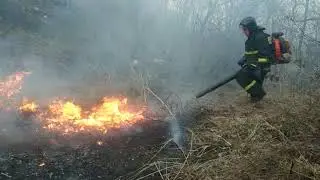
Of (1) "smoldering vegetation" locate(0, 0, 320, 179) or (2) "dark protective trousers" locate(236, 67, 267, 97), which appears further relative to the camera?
(2) "dark protective trousers" locate(236, 67, 267, 97)

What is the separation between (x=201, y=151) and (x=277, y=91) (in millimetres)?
5190

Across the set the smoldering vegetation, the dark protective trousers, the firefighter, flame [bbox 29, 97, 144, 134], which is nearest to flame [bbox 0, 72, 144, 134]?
flame [bbox 29, 97, 144, 134]

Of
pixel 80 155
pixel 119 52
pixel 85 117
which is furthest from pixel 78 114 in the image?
pixel 119 52

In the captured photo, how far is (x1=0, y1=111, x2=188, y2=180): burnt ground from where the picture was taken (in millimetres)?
5375

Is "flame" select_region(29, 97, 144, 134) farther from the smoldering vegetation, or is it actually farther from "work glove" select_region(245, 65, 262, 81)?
"work glove" select_region(245, 65, 262, 81)

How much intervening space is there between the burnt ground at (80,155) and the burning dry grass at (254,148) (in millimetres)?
396

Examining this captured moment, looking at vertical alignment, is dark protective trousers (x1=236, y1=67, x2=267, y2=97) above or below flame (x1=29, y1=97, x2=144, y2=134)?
above

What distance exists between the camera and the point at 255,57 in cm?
816

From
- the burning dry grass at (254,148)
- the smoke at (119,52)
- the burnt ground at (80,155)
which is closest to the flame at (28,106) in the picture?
the smoke at (119,52)

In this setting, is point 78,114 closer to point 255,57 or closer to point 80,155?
point 80,155

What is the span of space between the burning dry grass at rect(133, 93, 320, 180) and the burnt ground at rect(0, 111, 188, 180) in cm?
40

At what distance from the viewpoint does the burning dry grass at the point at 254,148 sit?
15.7 feet

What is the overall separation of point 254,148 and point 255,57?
3.20 metres

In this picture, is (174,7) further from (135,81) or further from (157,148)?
(157,148)
